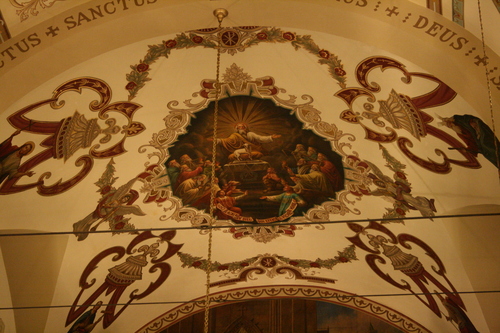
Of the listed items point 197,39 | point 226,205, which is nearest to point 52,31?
point 197,39

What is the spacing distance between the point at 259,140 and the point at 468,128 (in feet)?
9.77

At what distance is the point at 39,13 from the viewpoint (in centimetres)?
599

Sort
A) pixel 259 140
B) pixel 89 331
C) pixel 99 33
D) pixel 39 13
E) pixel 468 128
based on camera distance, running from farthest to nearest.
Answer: pixel 89 331
pixel 259 140
pixel 468 128
pixel 99 33
pixel 39 13

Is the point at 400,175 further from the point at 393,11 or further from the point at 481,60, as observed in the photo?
the point at 393,11

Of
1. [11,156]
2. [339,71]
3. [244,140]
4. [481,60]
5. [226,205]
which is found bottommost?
[11,156]

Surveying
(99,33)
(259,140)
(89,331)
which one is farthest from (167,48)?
(89,331)

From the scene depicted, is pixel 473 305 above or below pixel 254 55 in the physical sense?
below

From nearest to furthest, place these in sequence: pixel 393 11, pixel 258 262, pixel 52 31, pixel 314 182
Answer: pixel 393 11 < pixel 52 31 < pixel 314 182 < pixel 258 262

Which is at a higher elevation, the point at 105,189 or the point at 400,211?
the point at 105,189

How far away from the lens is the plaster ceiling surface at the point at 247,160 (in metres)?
6.35

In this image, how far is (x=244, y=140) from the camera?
27.5 ft

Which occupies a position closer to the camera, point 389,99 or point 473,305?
point 389,99

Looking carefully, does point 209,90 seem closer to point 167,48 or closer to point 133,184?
point 167,48

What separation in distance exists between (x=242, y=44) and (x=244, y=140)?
1810 millimetres
